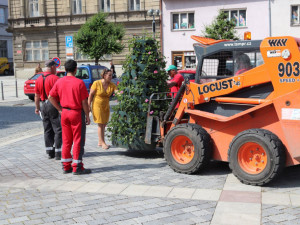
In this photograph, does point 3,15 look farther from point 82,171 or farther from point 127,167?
point 82,171

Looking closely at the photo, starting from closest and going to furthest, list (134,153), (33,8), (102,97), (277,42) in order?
(277,42)
(134,153)
(102,97)
(33,8)

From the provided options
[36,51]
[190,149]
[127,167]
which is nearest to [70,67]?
[127,167]

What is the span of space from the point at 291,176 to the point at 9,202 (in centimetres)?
405

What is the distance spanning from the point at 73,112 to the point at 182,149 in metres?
1.82

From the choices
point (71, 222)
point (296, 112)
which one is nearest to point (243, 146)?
point (296, 112)

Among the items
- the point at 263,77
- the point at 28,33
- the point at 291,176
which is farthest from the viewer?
the point at 28,33

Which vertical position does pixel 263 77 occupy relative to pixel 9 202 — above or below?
above

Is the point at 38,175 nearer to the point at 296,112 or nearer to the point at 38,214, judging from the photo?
the point at 38,214

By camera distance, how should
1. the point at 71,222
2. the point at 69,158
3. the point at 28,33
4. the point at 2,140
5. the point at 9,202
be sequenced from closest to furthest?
the point at 71,222, the point at 9,202, the point at 69,158, the point at 2,140, the point at 28,33

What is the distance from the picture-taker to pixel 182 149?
6.97 meters

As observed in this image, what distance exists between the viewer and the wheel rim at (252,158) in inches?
239

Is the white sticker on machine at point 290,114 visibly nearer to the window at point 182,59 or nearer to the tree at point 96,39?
the tree at point 96,39

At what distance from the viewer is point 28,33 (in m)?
38.6

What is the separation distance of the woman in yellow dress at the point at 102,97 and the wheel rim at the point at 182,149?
7.90 feet
